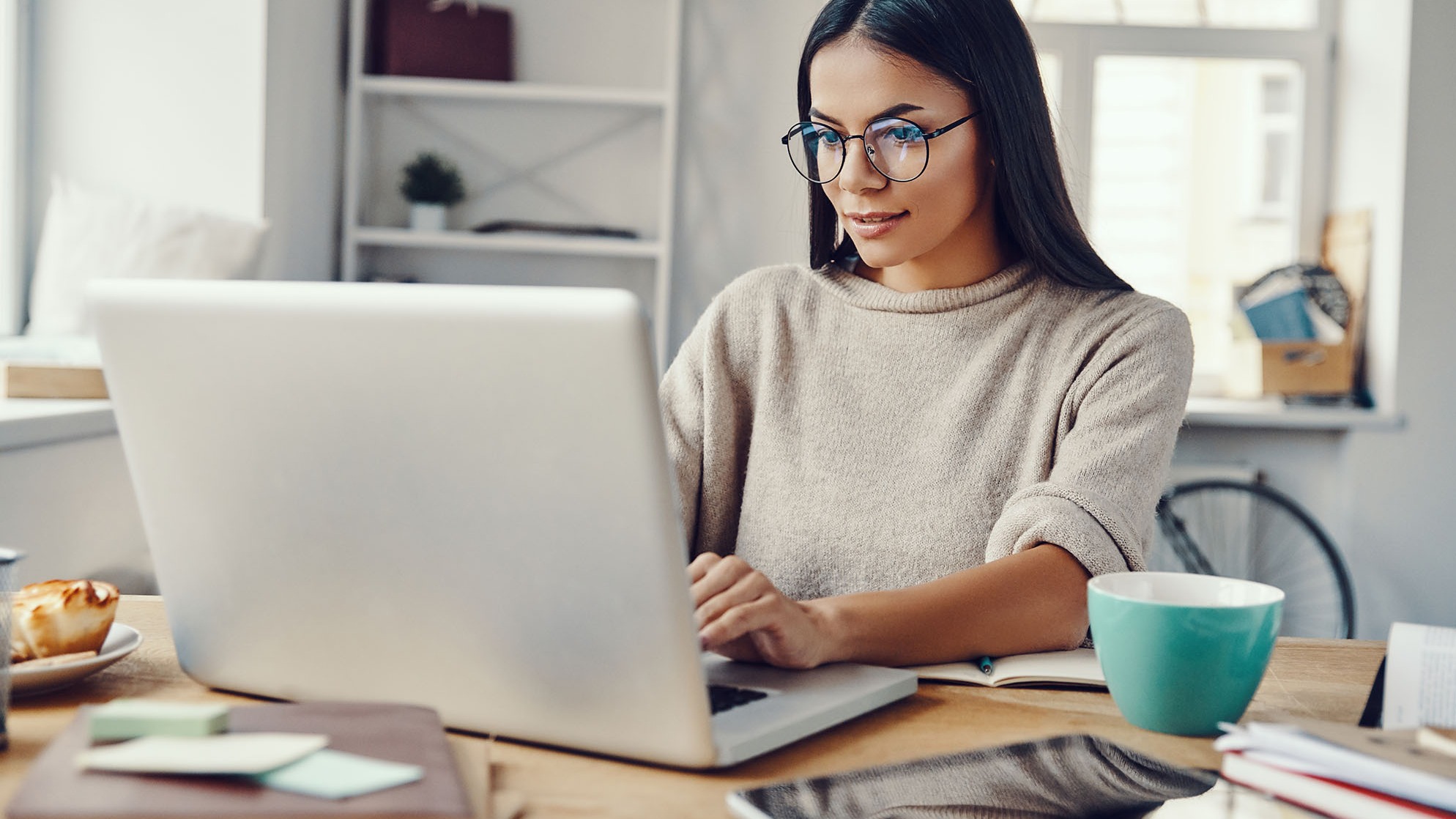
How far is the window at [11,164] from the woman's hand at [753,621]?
2419 millimetres

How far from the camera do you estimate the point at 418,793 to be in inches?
19.7

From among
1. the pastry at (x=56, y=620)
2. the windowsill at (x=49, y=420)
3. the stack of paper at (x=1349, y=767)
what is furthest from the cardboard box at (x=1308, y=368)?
the pastry at (x=56, y=620)

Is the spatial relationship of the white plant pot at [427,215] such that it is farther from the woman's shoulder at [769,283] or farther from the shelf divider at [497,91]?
the woman's shoulder at [769,283]

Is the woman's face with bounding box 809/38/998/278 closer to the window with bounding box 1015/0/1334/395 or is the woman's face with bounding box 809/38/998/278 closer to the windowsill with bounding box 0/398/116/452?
the windowsill with bounding box 0/398/116/452

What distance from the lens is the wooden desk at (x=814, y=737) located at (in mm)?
619

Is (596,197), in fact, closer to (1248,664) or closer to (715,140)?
(715,140)

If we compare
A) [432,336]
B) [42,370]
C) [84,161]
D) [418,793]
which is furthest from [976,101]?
[84,161]

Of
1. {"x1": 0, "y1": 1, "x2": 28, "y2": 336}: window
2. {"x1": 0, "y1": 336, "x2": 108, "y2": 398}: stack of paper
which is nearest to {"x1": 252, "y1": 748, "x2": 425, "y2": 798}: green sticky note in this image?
{"x1": 0, "y1": 336, "x2": 108, "y2": 398}: stack of paper

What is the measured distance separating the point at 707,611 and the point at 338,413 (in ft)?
0.90

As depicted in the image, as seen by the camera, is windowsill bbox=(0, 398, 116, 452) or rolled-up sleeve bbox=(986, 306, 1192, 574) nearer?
rolled-up sleeve bbox=(986, 306, 1192, 574)

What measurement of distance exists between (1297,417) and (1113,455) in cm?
245

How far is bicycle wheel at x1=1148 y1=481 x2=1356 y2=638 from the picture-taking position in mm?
3406

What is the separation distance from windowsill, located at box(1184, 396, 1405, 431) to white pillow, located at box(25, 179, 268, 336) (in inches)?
91.1

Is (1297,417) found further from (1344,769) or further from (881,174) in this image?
(1344,769)
